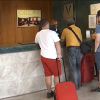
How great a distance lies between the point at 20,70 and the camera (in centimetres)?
355

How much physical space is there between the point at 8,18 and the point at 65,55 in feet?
10.1

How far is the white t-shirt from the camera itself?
10.4 feet

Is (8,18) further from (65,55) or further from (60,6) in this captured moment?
(65,55)

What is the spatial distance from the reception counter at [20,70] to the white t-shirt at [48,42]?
38 cm

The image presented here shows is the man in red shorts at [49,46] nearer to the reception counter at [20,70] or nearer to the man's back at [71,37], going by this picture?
the reception counter at [20,70]

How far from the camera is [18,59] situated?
3.49m

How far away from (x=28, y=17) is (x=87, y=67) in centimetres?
344

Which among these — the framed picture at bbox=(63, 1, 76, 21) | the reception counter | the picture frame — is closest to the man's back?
the reception counter

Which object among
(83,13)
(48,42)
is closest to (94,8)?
(83,13)

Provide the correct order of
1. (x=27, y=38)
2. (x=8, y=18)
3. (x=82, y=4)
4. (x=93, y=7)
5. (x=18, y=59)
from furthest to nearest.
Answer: (x=27, y=38), (x=8, y=18), (x=82, y=4), (x=93, y=7), (x=18, y=59)

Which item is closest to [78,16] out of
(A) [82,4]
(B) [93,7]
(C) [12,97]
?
(A) [82,4]

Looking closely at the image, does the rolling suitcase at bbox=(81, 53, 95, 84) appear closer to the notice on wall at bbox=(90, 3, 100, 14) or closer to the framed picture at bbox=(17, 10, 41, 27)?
the notice on wall at bbox=(90, 3, 100, 14)

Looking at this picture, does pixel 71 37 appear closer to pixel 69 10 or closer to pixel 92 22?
pixel 92 22

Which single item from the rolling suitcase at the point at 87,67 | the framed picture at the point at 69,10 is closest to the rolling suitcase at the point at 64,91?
the rolling suitcase at the point at 87,67
